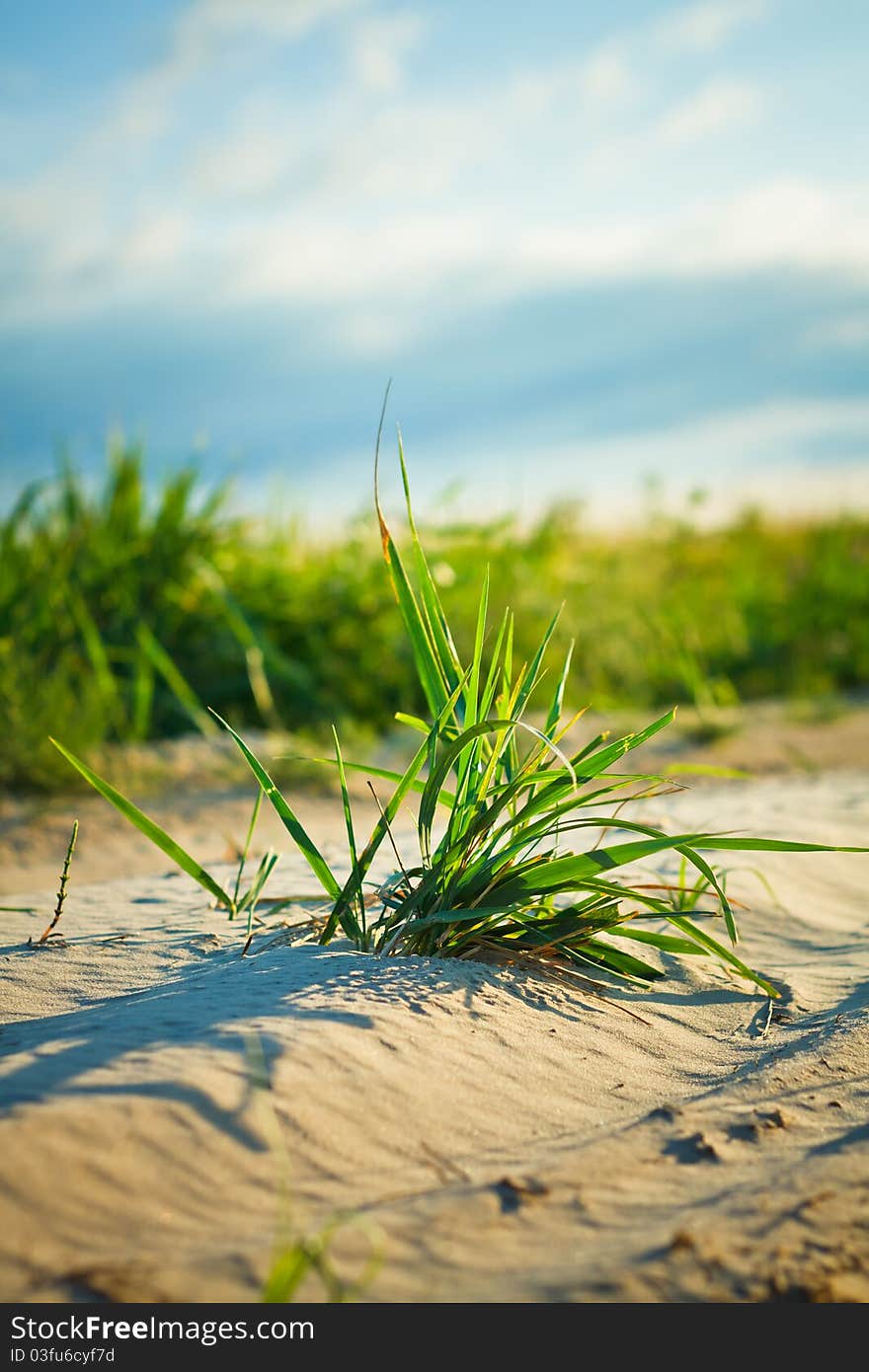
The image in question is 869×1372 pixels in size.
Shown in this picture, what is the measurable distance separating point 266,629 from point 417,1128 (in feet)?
18.1

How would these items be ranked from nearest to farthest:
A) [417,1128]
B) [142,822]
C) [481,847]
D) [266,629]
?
[417,1128]
[142,822]
[481,847]
[266,629]

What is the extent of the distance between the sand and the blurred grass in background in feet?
11.5

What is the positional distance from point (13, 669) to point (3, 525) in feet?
3.90

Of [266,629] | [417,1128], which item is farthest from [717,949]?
[266,629]

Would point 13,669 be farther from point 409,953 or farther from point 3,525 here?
point 409,953

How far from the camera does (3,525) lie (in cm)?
633

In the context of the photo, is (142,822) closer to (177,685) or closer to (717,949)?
(717,949)

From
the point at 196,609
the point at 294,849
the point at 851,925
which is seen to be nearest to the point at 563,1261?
the point at 851,925

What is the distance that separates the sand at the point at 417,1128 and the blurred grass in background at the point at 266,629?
350 centimetres

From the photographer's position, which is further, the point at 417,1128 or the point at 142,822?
the point at 142,822

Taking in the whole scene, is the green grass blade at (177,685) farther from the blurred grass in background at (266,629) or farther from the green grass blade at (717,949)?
the green grass blade at (717,949)

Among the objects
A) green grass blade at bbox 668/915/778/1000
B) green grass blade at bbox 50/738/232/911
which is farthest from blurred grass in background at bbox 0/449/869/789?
green grass blade at bbox 668/915/778/1000

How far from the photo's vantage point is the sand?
4.52 ft

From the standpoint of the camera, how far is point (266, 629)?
23.0ft
